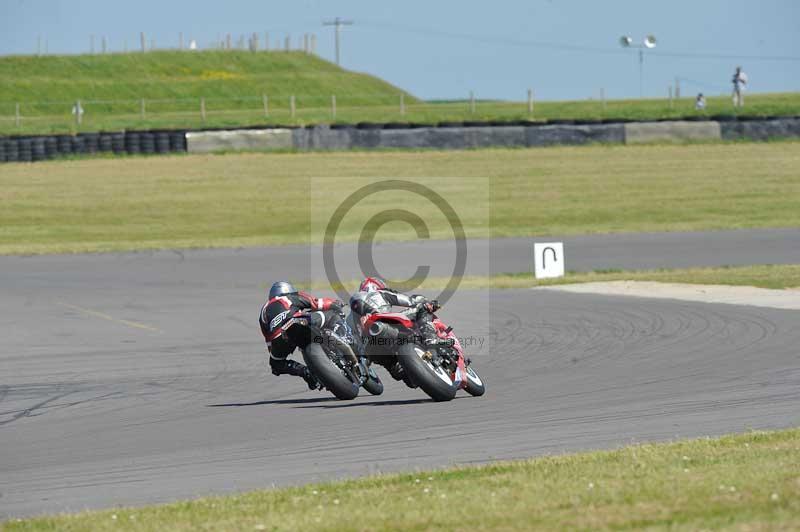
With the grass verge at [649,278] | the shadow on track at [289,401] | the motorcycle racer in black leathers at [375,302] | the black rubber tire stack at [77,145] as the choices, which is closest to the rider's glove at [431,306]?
the motorcycle racer in black leathers at [375,302]

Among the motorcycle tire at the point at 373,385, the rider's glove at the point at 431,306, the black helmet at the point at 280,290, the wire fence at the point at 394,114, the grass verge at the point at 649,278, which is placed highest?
the wire fence at the point at 394,114

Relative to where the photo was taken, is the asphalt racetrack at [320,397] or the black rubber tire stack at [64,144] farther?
the black rubber tire stack at [64,144]

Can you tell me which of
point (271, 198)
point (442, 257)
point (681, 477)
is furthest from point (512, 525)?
point (271, 198)

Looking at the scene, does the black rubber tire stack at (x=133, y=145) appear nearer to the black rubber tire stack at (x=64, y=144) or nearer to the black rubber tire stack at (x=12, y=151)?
the black rubber tire stack at (x=64, y=144)

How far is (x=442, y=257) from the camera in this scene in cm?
2989

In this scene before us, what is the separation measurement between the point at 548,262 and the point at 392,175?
1797 cm

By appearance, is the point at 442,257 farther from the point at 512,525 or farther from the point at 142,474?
the point at 512,525

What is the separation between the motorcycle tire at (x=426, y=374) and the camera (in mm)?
11383

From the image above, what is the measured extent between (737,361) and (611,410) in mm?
3222

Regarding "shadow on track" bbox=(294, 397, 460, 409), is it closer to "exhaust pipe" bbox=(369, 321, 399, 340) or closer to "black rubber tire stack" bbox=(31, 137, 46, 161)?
"exhaust pipe" bbox=(369, 321, 399, 340)

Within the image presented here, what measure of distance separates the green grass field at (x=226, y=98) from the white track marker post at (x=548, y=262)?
26140 mm

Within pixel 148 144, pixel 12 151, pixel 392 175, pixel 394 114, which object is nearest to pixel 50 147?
pixel 12 151

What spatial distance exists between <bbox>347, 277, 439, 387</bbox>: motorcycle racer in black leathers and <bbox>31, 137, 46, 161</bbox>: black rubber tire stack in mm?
33742

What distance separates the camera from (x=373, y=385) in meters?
12.5
